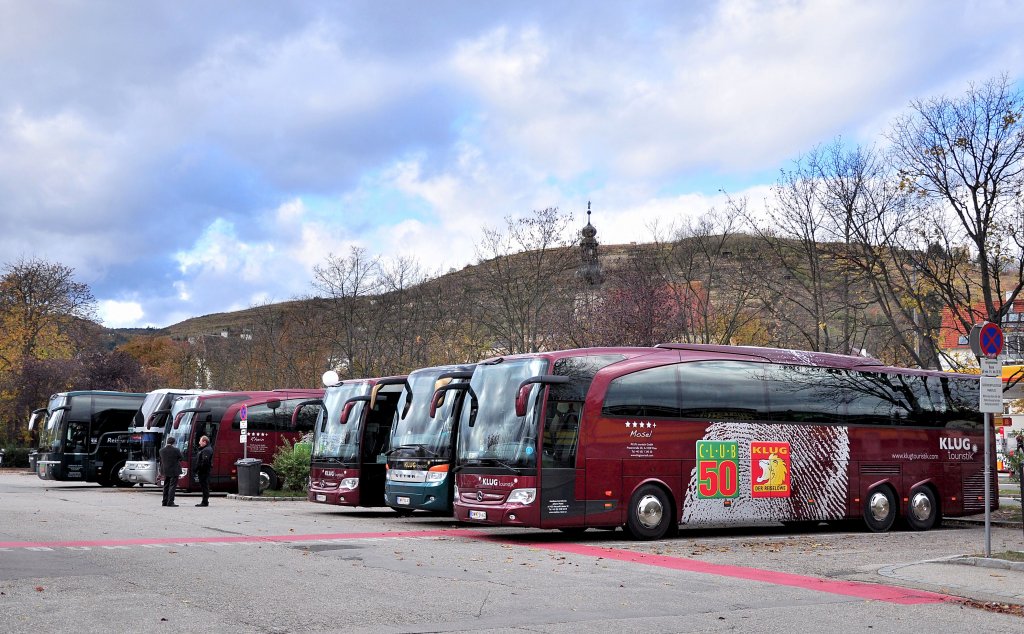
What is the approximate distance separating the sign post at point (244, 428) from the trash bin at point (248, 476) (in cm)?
39

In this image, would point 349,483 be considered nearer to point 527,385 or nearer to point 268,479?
point 527,385

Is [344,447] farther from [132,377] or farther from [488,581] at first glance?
[132,377]

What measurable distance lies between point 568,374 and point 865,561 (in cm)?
543

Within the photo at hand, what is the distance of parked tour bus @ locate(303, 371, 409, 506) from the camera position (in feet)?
79.0

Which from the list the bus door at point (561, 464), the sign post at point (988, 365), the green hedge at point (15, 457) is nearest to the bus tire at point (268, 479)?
the bus door at point (561, 464)

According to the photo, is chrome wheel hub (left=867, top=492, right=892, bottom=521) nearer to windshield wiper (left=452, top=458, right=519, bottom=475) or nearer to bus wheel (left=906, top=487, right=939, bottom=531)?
bus wheel (left=906, top=487, right=939, bottom=531)

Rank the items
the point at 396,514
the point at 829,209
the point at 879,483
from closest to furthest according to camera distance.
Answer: the point at 879,483 < the point at 396,514 < the point at 829,209

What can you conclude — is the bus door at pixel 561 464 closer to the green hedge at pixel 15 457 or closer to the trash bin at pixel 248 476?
the trash bin at pixel 248 476

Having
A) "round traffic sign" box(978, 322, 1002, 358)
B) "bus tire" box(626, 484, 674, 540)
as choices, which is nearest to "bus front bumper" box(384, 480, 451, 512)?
"bus tire" box(626, 484, 674, 540)

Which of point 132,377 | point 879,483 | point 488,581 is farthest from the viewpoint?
point 132,377

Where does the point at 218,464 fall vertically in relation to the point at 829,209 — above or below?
below

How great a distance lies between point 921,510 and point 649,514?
7021 millimetres

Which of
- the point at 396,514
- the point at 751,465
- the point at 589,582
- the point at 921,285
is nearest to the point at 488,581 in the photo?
the point at 589,582

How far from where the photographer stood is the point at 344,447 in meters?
24.5
